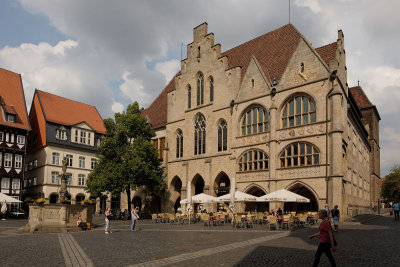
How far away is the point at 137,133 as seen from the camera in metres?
37.8

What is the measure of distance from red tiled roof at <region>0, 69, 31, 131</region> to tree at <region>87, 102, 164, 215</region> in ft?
49.1

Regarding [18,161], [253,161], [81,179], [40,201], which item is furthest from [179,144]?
[40,201]

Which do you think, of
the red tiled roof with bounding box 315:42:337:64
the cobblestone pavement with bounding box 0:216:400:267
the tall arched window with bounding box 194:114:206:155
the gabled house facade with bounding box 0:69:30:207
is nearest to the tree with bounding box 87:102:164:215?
the tall arched window with bounding box 194:114:206:155

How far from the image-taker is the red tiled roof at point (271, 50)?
34.8 m

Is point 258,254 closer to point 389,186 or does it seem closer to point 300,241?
point 300,241

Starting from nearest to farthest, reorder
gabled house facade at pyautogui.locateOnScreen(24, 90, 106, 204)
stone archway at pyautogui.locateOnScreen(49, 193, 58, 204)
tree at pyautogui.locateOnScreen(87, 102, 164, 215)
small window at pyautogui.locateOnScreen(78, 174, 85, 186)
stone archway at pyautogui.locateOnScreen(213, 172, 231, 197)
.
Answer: tree at pyautogui.locateOnScreen(87, 102, 164, 215) < stone archway at pyautogui.locateOnScreen(213, 172, 231, 197) < stone archway at pyautogui.locateOnScreen(49, 193, 58, 204) < gabled house facade at pyautogui.locateOnScreen(24, 90, 106, 204) < small window at pyautogui.locateOnScreen(78, 174, 85, 186)

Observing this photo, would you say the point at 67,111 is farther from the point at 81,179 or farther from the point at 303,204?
the point at 303,204

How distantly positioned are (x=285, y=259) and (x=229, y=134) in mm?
24585

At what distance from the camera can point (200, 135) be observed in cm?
3900

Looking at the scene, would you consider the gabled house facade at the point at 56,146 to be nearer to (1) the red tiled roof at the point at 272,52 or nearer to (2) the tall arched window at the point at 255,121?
(1) the red tiled roof at the point at 272,52

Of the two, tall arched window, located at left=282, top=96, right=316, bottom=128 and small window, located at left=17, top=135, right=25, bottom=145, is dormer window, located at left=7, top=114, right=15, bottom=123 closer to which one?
small window, located at left=17, top=135, right=25, bottom=145

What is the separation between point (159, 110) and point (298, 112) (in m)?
21.8

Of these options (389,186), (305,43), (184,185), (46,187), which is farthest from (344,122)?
(389,186)

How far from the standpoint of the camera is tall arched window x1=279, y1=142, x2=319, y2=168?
28875mm
